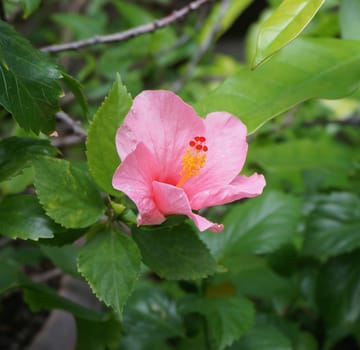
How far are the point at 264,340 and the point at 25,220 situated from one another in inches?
17.2

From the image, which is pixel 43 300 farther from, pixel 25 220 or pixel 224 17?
pixel 224 17

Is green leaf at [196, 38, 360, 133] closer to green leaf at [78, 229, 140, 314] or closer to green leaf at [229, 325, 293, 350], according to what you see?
green leaf at [78, 229, 140, 314]

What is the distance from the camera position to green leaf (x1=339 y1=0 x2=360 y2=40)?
744 mm

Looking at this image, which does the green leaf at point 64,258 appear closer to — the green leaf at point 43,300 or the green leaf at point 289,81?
the green leaf at point 43,300

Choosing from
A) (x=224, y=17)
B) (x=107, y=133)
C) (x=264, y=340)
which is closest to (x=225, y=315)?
(x=264, y=340)

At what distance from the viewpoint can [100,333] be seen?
0.75 meters

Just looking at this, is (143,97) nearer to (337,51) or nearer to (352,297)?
(337,51)

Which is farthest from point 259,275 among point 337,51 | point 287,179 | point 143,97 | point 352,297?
point 143,97

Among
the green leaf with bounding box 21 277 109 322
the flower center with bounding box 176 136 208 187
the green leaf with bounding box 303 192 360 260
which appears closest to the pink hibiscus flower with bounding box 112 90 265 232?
the flower center with bounding box 176 136 208 187

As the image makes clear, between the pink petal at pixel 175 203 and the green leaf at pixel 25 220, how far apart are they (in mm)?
117

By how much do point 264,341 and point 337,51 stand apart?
0.43m

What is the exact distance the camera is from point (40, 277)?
110 cm

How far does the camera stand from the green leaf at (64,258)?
83cm

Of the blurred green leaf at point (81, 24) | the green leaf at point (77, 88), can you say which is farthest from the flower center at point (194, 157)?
the blurred green leaf at point (81, 24)
